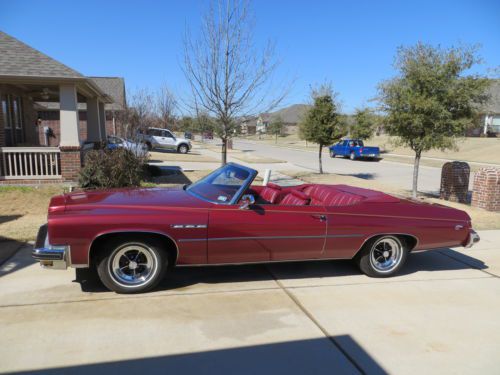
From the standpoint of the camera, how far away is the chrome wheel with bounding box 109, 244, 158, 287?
13.3ft

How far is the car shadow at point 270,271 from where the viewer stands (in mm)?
4539

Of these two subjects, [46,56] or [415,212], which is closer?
[415,212]

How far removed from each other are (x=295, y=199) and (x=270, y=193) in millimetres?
442

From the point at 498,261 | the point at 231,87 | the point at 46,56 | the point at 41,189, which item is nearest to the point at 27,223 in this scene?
the point at 41,189

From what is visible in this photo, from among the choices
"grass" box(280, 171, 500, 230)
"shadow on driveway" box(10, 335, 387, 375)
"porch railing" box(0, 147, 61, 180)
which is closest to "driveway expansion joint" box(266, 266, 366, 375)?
"shadow on driveway" box(10, 335, 387, 375)

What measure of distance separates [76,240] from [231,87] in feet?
28.7

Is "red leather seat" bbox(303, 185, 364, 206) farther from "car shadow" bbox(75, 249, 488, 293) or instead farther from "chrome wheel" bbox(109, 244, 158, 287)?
"chrome wheel" bbox(109, 244, 158, 287)

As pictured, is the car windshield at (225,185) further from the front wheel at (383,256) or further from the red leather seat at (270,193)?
the front wheel at (383,256)

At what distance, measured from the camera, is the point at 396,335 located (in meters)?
3.54

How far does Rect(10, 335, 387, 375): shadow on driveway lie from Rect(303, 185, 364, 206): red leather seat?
1998 millimetres

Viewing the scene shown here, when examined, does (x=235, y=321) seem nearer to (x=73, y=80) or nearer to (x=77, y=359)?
(x=77, y=359)

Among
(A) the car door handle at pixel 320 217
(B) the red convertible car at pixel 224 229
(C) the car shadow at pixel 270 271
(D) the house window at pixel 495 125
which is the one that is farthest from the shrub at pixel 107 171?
(D) the house window at pixel 495 125

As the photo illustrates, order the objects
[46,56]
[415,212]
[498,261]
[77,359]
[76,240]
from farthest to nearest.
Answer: [46,56]
[498,261]
[415,212]
[76,240]
[77,359]

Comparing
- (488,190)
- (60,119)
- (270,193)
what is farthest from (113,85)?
(270,193)
